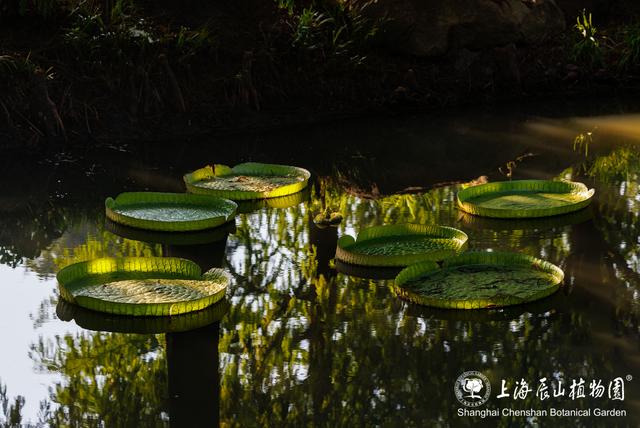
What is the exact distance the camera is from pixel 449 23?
10.7m

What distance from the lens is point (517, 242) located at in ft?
20.6

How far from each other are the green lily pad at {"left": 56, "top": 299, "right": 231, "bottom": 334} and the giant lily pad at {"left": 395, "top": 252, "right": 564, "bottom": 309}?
3.08ft

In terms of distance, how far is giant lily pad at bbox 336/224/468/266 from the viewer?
5742 mm

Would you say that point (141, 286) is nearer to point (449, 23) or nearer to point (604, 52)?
point (449, 23)

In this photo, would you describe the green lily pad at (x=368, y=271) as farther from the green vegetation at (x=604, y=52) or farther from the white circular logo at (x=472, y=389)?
the green vegetation at (x=604, y=52)

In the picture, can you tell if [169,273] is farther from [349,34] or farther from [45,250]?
[349,34]

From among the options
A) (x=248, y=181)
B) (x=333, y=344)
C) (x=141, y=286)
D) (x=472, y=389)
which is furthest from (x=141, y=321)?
(x=248, y=181)

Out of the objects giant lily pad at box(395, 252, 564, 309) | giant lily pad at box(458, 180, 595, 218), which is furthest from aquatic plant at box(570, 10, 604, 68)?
giant lily pad at box(395, 252, 564, 309)

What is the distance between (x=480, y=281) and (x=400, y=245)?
712 millimetres

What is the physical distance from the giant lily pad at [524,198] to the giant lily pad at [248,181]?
121cm

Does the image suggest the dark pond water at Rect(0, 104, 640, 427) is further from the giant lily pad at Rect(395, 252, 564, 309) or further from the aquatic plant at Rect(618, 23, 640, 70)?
the aquatic plant at Rect(618, 23, 640, 70)

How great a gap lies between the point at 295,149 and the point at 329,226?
2353mm

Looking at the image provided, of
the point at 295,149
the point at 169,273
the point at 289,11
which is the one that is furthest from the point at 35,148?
the point at 169,273

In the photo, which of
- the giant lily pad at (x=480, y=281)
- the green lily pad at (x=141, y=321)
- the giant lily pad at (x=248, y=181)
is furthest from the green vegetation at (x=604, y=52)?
the green lily pad at (x=141, y=321)
